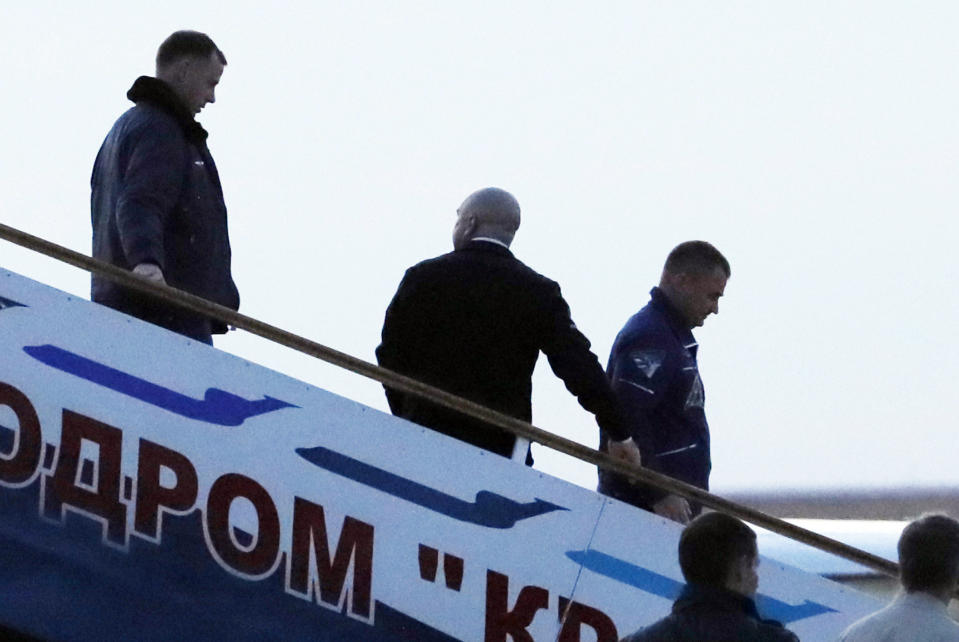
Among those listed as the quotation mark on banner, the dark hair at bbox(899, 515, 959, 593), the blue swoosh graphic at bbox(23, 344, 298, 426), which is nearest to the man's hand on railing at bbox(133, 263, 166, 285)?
the blue swoosh graphic at bbox(23, 344, 298, 426)

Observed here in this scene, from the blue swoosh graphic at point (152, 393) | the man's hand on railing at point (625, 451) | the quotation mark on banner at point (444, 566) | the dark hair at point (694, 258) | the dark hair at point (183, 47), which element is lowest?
the quotation mark on banner at point (444, 566)

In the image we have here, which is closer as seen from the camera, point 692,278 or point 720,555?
point 720,555

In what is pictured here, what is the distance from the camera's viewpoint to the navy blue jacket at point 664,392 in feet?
22.6

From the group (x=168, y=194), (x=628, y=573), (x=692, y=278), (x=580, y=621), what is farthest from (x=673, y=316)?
(x=168, y=194)

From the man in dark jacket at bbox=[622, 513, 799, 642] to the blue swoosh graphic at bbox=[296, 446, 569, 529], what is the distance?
1.32 m

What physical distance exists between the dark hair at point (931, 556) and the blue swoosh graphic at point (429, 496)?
5.05 feet

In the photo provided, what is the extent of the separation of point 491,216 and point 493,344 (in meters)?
0.43

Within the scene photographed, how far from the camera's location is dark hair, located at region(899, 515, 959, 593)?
4.92 metres

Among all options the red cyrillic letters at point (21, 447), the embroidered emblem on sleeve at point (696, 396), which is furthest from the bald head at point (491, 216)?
the red cyrillic letters at point (21, 447)

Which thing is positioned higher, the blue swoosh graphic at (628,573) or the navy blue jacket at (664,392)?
the navy blue jacket at (664,392)

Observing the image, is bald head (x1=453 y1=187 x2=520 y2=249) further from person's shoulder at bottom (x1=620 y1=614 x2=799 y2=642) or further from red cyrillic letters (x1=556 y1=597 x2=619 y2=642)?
person's shoulder at bottom (x1=620 y1=614 x2=799 y2=642)

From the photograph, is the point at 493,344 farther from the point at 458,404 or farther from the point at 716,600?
the point at 716,600

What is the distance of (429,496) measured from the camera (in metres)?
6.21

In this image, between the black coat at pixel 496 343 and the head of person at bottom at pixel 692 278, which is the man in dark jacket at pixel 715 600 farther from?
the head of person at bottom at pixel 692 278
